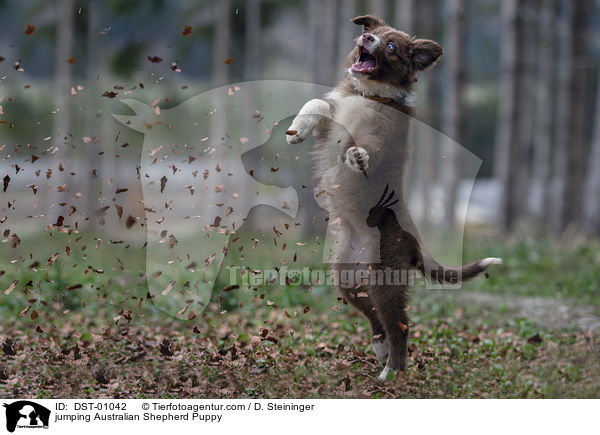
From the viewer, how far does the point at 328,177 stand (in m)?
4.89

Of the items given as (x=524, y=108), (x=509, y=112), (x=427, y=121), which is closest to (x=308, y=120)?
(x=509, y=112)

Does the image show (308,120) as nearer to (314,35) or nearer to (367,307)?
(367,307)

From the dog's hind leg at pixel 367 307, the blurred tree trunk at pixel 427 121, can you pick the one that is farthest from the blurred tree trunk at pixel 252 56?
the dog's hind leg at pixel 367 307

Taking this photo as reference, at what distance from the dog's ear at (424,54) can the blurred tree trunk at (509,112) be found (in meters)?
10.0

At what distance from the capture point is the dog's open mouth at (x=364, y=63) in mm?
4602

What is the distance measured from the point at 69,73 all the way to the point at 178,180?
3.21 metres

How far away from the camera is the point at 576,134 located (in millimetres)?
13625

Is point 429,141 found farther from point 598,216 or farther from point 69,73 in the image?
point 69,73

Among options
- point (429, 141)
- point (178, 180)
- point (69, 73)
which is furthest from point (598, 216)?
point (69, 73)

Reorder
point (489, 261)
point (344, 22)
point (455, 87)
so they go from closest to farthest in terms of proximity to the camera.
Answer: point (489, 261) < point (455, 87) < point (344, 22)

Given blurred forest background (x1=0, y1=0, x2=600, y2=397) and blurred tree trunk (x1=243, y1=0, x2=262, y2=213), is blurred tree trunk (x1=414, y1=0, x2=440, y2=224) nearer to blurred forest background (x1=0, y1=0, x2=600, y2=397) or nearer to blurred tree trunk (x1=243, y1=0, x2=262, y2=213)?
blurred forest background (x1=0, y1=0, x2=600, y2=397)

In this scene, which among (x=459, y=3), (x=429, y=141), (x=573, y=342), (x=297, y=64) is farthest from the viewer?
(x=297, y=64)

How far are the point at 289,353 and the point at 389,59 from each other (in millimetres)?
2637
